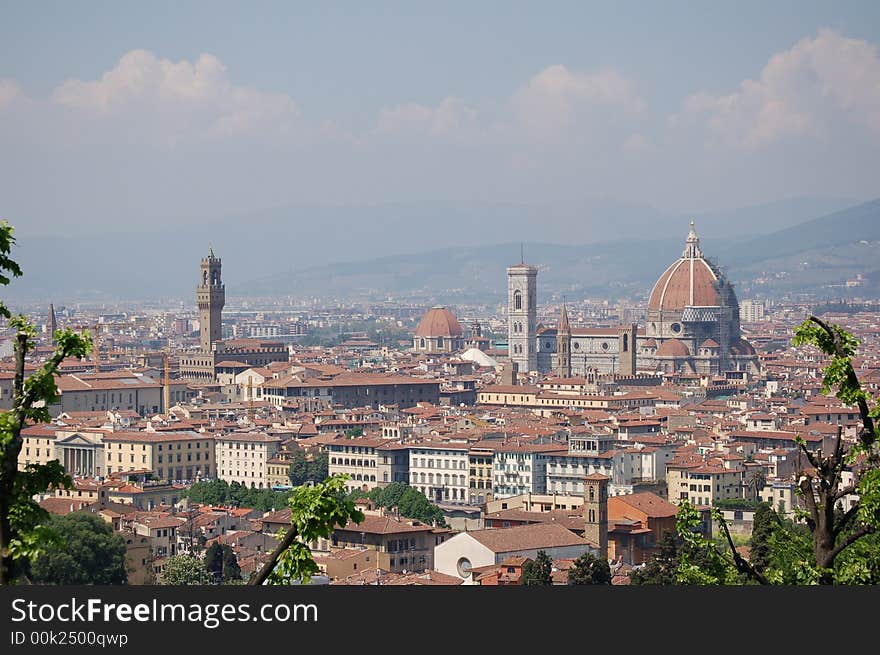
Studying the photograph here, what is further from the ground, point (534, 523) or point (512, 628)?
point (512, 628)

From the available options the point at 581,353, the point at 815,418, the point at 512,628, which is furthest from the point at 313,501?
the point at 581,353

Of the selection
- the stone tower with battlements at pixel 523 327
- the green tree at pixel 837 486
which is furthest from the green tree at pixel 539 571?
the stone tower with battlements at pixel 523 327

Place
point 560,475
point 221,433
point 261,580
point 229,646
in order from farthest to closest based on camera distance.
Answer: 1. point 221,433
2. point 560,475
3. point 261,580
4. point 229,646

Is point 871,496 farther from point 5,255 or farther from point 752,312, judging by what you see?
point 752,312

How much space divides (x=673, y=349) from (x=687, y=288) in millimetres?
7659

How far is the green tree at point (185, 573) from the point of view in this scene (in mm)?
27109

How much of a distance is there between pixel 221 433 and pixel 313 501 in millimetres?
44035

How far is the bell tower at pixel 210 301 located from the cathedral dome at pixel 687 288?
2373 cm

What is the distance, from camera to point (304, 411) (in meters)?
64.4

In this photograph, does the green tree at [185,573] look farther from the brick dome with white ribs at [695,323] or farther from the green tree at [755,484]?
Answer: the brick dome with white ribs at [695,323]

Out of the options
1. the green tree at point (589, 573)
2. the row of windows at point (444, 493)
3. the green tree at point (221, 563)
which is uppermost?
the green tree at point (589, 573)

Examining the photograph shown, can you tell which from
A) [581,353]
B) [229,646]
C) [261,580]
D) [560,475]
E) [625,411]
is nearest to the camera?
[229,646]

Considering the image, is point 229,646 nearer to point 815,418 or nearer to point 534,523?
point 534,523

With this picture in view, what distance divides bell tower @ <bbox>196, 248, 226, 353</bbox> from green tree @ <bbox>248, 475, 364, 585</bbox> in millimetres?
74903
